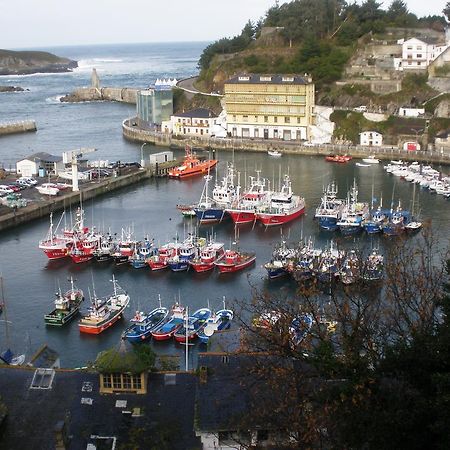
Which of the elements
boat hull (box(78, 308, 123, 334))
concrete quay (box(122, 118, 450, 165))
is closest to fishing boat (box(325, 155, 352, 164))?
concrete quay (box(122, 118, 450, 165))

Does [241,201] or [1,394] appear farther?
[241,201]

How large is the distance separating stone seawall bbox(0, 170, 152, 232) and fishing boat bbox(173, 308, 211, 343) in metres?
8.95

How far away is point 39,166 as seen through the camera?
26406 millimetres

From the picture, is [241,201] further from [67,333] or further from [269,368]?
[269,368]

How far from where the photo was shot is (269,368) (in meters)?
5.97

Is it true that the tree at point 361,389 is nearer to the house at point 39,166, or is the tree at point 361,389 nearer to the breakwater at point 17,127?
the house at point 39,166

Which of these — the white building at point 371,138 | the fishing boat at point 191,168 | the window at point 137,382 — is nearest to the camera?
the window at point 137,382

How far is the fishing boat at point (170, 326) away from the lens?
12.8m

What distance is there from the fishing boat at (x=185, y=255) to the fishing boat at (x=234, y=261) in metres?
0.70

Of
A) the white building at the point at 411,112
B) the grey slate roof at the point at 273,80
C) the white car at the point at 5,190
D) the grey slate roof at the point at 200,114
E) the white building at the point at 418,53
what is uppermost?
the white building at the point at 418,53

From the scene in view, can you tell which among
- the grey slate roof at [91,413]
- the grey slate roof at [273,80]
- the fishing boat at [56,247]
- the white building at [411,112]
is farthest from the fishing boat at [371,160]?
the grey slate roof at [91,413]

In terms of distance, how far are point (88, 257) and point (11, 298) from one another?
2913mm

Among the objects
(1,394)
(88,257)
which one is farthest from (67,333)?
(1,394)

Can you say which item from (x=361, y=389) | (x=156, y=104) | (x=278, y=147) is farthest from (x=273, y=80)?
(x=361, y=389)
